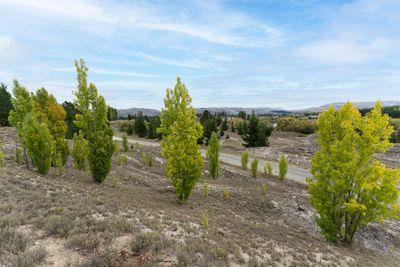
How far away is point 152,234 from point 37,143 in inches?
497

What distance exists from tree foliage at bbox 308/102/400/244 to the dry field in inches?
56.4

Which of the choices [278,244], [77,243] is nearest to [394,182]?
[278,244]

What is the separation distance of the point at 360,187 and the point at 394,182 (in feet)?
4.48

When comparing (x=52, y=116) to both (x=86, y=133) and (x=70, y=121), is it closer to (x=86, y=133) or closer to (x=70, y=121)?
(x=86, y=133)

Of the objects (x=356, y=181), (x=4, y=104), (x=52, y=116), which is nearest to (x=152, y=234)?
(x=356, y=181)

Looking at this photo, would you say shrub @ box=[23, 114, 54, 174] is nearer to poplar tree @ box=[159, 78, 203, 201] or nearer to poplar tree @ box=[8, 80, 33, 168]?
poplar tree @ box=[8, 80, 33, 168]

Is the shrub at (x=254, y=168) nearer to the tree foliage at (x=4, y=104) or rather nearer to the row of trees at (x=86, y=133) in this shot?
the row of trees at (x=86, y=133)

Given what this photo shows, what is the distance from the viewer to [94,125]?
677 inches

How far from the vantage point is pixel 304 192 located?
22812 millimetres

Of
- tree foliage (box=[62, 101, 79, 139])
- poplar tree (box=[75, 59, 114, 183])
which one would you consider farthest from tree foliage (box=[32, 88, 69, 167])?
tree foliage (box=[62, 101, 79, 139])

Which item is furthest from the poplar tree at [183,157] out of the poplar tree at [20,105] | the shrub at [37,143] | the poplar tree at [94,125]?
the poplar tree at [20,105]

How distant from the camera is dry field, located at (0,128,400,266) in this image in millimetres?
6676

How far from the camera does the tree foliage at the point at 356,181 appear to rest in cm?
1191

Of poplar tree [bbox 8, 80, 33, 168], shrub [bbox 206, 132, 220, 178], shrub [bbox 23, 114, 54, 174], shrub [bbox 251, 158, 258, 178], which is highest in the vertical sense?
poplar tree [bbox 8, 80, 33, 168]
